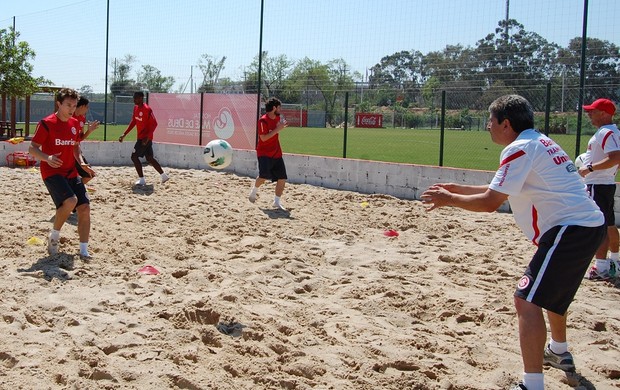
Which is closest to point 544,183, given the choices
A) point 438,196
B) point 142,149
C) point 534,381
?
point 438,196

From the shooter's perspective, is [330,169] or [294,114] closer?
[330,169]

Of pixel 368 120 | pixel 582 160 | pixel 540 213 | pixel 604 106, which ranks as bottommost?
pixel 540 213

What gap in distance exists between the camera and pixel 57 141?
7.12 m

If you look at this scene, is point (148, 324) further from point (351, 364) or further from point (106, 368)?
point (351, 364)

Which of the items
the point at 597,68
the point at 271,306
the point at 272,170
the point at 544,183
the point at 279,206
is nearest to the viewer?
the point at 544,183

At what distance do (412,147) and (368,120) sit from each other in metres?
15.4

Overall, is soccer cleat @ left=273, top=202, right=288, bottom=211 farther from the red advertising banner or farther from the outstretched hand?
the outstretched hand

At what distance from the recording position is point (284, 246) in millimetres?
8164

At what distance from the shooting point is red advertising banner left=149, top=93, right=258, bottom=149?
57.5 feet

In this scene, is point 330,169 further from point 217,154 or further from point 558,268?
point 558,268

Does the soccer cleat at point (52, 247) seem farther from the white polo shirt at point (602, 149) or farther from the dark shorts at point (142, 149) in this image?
the dark shorts at point (142, 149)

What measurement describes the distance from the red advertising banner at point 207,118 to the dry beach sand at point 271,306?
25.0ft

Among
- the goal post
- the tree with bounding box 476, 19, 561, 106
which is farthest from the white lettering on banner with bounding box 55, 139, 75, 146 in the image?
the goal post

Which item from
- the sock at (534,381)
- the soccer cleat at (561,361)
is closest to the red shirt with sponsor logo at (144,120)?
the soccer cleat at (561,361)
